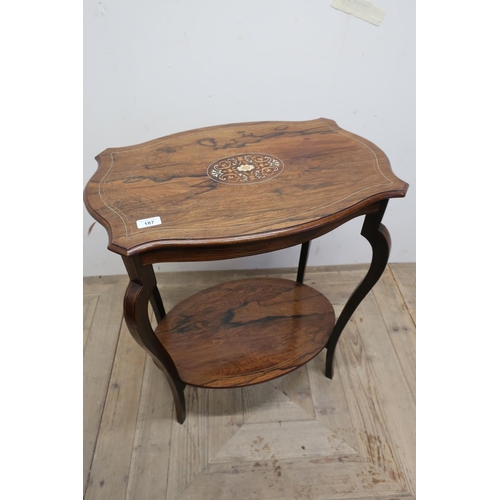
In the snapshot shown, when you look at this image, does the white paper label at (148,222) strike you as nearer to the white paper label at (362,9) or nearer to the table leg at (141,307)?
the table leg at (141,307)

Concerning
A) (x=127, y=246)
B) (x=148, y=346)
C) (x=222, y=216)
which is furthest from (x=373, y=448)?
(x=127, y=246)

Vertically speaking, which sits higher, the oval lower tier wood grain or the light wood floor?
the oval lower tier wood grain

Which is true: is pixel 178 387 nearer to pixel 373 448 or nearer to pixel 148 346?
pixel 148 346

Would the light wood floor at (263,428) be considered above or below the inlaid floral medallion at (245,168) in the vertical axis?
below

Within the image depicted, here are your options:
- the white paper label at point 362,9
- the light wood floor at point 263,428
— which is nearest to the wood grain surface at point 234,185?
the white paper label at point 362,9

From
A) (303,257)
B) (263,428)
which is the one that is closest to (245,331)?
(263,428)

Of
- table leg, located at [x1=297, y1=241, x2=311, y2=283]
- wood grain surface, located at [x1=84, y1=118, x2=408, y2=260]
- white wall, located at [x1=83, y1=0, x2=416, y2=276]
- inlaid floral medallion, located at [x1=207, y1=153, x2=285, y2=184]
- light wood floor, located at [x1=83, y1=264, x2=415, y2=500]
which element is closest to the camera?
wood grain surface, located at [x1=84, y1=118, x2=408, y2=260]

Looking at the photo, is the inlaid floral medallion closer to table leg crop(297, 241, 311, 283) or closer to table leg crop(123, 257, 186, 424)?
table leg crop(123, 257, 186, 424)

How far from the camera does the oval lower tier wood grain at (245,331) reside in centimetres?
134

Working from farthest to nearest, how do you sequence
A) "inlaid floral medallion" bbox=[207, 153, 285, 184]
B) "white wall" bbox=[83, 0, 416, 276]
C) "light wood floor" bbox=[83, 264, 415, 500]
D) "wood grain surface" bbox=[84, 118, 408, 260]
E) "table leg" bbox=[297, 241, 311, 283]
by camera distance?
1. "table leg" bbox=[297, 241, 311, 283]
2. "white wall" bbox=[83, 0, 416, 276]
3. "light wood floor" bbox=[83, 264, 415, 500]
4. "inlaid floral medallion" bbox=[207, 153, 285, 184]
5. "wood grain surface" bbox=[84, 118, 408, 260]

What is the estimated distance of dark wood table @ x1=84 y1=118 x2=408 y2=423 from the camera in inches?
39.3

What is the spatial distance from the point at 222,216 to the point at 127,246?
238 mm

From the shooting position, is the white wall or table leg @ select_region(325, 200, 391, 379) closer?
table leg @ select_region(325, 200, 391, 379)

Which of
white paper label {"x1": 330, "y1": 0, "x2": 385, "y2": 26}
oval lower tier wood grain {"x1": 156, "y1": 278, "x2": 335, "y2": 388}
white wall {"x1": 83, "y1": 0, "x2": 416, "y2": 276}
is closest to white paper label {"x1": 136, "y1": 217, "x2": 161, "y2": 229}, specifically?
oval lower tier wood grain {"x1": 156, "y1": 278, "x2": 335, "y2": 388}
